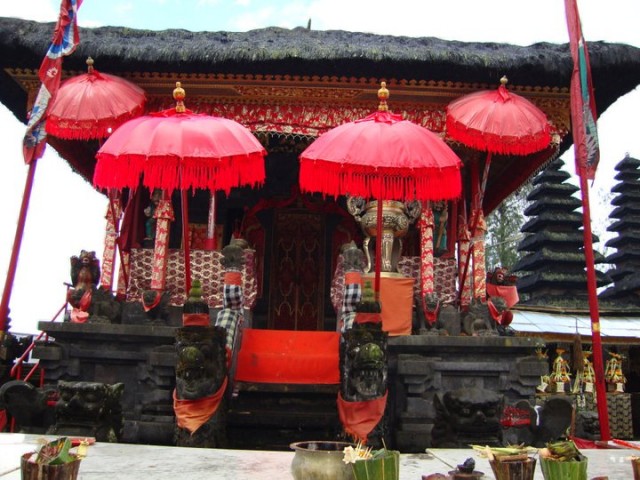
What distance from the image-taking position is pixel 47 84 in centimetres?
897

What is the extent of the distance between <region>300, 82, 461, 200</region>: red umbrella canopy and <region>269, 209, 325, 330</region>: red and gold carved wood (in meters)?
4.76

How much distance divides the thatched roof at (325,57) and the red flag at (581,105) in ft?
1.57

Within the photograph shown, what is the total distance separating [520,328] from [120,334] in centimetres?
994

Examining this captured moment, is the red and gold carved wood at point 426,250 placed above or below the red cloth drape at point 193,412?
above

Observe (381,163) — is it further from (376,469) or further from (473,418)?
(376,469)

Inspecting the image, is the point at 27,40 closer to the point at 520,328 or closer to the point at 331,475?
the point at 331,475

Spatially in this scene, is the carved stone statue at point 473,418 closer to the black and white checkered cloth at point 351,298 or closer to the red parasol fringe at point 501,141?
the black and white checkered cloth at point 351,298

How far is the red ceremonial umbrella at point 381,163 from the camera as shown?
7.68 m

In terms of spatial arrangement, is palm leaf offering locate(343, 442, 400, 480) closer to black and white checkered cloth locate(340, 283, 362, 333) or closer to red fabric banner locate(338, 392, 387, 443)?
red fabric banner locate(338, 392, 387, 443)

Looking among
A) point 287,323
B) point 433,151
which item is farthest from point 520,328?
point 433,151

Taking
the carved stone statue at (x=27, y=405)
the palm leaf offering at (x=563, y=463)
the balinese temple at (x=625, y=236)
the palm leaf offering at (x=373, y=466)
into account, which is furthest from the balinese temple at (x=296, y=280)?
the balinese temple at (x=625, y=236)

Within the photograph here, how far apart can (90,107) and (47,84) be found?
63cm

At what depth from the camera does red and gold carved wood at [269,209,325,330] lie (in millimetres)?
12578

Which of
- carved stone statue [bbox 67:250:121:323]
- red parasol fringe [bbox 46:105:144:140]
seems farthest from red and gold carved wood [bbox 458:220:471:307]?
red parasol fringe [bbox 46:105:144:140]
